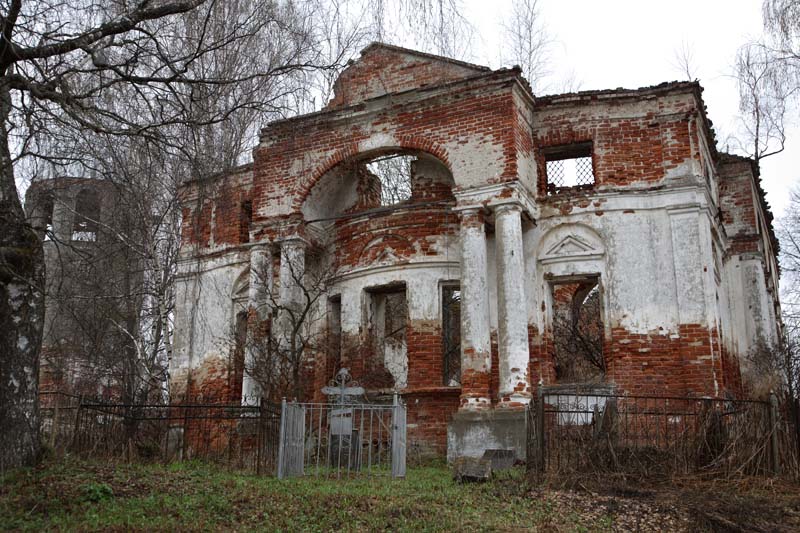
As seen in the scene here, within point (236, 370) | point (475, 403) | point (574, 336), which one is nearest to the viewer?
point (475, 403)

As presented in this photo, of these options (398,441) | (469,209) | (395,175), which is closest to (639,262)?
(469,209)

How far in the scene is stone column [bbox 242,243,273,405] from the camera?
16.8 meters

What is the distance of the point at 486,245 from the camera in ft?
53.0

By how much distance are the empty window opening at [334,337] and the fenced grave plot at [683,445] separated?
7.35 m

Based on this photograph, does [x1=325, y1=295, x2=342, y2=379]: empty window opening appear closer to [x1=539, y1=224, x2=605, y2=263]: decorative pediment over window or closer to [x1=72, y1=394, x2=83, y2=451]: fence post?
[x1=539, y1=224, x2=605, y2=263]: decorative pediment over window

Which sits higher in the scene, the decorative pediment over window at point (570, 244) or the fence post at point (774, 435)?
the decorative pediment over window at point (570, 244)

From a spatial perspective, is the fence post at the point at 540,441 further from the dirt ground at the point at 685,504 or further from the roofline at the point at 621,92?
the roofline at the point at 621,92

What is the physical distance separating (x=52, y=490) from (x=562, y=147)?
1194cm

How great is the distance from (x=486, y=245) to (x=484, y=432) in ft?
12.9

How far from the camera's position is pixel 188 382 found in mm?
19312

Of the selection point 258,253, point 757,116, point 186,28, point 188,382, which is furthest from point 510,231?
point 757,116

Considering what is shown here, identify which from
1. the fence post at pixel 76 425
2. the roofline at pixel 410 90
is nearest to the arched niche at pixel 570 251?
the roofline at pixel 410 90

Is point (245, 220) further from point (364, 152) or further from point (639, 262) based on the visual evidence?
point (639, 262)

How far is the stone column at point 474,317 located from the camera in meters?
14.6
